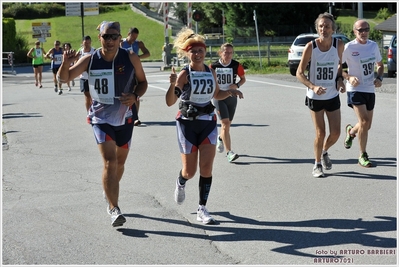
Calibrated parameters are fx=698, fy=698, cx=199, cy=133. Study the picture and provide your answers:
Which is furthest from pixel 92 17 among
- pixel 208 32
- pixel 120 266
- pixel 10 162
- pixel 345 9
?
pixel 120 266

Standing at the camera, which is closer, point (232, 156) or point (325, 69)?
point (325, 69)

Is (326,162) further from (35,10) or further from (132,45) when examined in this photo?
(35,10)

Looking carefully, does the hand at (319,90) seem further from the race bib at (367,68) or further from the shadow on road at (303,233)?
the shadow on road at (303,233)

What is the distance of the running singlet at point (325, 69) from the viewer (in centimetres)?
873

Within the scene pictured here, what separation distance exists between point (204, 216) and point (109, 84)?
5.27 ft

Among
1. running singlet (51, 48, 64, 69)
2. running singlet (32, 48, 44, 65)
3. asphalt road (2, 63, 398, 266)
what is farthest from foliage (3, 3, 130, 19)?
asphalt road (2, 63, 398, 266)

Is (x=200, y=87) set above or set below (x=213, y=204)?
above

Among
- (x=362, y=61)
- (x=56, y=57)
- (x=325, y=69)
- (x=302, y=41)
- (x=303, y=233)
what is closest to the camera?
(x=303, y=233)

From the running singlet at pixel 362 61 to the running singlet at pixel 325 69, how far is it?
82cm

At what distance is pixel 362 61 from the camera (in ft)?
31.3

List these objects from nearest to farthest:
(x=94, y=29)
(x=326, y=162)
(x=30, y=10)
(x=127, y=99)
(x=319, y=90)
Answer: (x=127, y=99), (x=319, y=90), (x=326, y=162), (x=94, y=29), (x=30, y=10)

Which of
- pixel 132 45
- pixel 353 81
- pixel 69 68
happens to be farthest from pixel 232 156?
pixel 132 45

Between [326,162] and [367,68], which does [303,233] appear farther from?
[367,68]

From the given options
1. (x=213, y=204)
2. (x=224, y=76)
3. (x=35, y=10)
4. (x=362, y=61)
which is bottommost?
(x=213, y=204)
